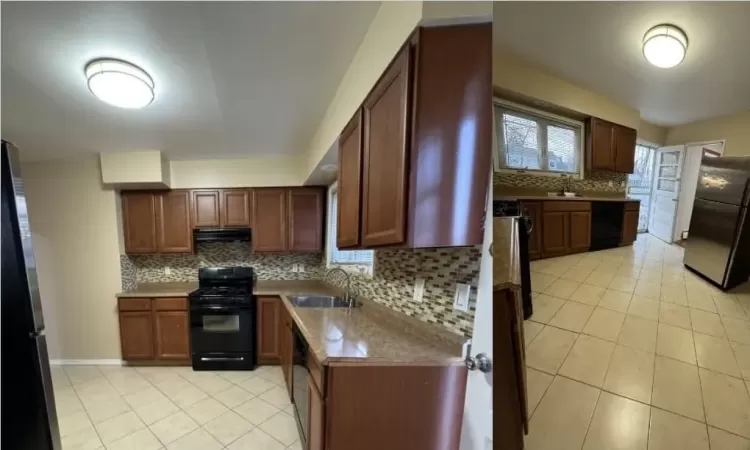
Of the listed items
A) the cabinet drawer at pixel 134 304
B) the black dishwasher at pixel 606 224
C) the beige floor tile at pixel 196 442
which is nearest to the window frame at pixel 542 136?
the black dishwasher at pixel 606 224

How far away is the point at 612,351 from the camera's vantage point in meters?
0.78

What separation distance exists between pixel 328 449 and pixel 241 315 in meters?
2.26

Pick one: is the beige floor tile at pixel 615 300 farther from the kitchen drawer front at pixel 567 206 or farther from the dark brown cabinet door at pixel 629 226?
the kitchen drawer front at pixel 567 206

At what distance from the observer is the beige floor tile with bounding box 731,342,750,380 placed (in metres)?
0.67

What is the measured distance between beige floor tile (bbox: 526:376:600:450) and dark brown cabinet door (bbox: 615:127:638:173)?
51 cm

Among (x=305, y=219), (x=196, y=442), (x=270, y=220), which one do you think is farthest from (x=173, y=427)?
(x=305, y=219)

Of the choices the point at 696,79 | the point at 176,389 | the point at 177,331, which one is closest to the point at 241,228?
the point at 177,331

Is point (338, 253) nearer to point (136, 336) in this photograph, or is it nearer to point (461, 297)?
point (461, 297)

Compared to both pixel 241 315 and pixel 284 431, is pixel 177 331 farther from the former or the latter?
pixel 284 431

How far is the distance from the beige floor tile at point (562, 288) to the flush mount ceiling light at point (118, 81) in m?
2.34

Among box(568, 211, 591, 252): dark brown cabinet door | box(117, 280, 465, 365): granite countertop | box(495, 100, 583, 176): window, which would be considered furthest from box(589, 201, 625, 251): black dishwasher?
box(117, 280, 465, 365): granite countertop

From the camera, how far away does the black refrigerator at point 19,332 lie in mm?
1049

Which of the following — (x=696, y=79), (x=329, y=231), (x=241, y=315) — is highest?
(x=696, y=79)

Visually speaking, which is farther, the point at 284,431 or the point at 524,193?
the point at 284,431
